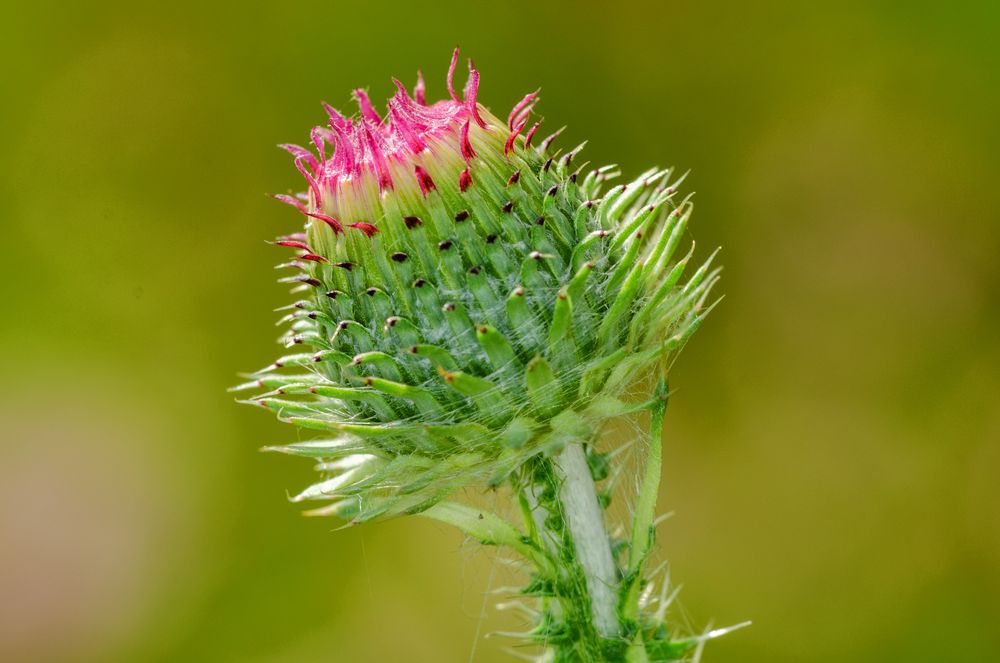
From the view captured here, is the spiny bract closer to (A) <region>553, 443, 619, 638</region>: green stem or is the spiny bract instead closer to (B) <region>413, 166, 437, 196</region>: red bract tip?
(B) <region>413, 166, 437, 196</region>: red bract tip

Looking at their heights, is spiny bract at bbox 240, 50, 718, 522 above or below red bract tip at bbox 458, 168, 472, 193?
below

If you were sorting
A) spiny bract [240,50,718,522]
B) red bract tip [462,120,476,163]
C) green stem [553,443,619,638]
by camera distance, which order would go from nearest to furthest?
spiny bract [240,50,718,522], red bract tip [462,120,476,163], green stem [553,443,619,638]

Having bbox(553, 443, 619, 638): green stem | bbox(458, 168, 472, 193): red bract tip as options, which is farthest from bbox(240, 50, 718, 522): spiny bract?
bbox(553, 443, 619, 638): green stem

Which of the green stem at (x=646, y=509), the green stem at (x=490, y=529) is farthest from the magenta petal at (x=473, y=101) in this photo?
the green stem at (x=490, y=529)

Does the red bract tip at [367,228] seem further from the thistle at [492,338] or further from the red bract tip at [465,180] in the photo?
the red bract tip at [465,180]

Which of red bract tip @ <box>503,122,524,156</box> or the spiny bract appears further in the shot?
red bract tip @ <box>503,122,524,156</box>

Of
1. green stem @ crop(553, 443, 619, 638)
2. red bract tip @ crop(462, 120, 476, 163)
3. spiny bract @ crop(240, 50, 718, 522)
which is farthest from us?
green stem @ crop(553, 443, 619, 638)

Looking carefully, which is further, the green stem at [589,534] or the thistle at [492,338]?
the green stem at [589,534]
